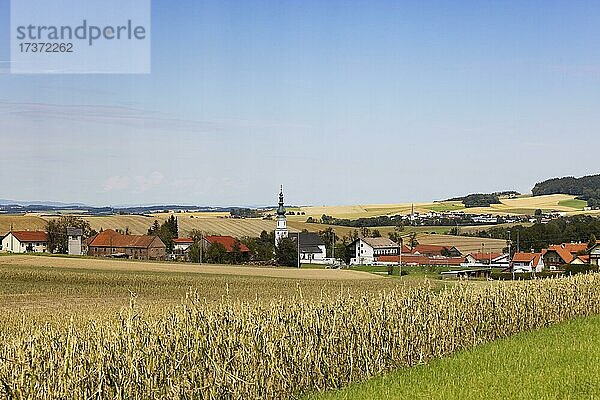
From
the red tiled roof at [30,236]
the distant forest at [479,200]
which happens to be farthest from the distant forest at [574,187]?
the red tiled roof at [30,236]

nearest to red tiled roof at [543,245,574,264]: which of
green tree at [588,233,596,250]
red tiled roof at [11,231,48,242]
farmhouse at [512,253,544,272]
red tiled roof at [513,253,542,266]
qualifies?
green tree at [588,233,596,250]

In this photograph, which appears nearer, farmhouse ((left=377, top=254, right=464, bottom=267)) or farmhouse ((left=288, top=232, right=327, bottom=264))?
farmhouse ((left=377, top=254, right=464, bottom=267))

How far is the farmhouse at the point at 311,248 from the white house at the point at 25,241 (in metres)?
33.5

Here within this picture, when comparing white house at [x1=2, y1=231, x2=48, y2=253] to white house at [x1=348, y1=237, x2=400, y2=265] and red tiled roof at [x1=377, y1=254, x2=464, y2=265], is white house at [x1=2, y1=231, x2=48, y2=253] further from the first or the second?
red tiled roof at [x1=377, y1=254, x2=464, y2=265]

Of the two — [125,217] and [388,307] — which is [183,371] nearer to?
[388,307]

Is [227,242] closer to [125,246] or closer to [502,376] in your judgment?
[125,246]

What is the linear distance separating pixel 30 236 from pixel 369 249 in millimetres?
46276

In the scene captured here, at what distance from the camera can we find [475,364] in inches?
621

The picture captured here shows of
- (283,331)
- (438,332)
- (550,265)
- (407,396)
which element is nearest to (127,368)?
(283,331)

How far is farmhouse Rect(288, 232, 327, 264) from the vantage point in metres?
111

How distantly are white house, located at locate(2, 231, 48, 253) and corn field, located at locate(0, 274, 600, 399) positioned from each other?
97489 mm

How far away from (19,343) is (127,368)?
1.41 m

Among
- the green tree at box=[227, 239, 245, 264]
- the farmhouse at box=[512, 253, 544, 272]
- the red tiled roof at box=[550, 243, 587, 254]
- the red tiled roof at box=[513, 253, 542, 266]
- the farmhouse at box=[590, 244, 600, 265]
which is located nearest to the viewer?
the farmhouse at box=[590, 244, 600, 265]

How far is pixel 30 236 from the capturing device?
111375 millimetres
